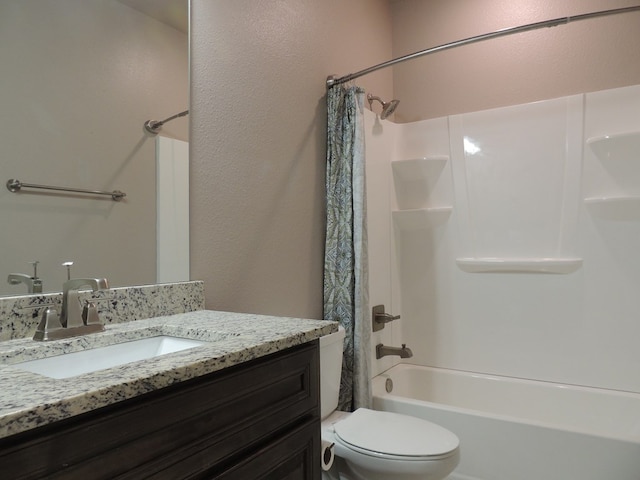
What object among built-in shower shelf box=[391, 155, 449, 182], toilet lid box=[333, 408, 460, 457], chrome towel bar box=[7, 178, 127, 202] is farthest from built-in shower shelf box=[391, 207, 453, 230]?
chrome towel bar box=[7, 178, 127, 202]

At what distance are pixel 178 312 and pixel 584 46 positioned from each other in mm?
2612

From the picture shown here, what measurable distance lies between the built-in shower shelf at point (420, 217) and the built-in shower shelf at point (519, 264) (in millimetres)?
281

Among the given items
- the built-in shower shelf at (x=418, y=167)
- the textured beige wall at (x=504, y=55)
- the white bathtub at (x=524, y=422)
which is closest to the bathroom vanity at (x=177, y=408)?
the white bathtub at (x=524, y=422)

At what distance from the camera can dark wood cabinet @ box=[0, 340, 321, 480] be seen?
22.9 inches

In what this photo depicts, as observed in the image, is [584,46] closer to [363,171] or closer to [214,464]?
[363,171]

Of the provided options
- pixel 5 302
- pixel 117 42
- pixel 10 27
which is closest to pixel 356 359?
pixel 5 302

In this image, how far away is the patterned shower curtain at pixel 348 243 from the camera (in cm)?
202

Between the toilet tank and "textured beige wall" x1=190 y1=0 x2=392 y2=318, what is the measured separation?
0.26m

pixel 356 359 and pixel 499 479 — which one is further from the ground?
pixel 356 359

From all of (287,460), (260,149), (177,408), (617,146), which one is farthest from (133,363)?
(617,146)

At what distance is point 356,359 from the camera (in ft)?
6.60

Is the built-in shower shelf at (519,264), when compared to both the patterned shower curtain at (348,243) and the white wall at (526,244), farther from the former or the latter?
the patterned shower curtain at (348,243)

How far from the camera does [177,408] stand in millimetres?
743

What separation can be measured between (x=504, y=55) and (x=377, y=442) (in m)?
2.37
